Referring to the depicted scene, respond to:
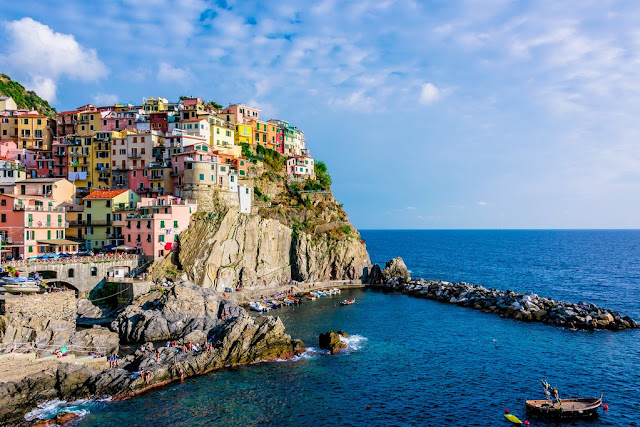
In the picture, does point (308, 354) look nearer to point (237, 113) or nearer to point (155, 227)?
point (155, 227)

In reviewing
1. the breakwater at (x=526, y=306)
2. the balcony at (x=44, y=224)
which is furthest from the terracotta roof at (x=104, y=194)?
the breakwater at (x=526, y=306)

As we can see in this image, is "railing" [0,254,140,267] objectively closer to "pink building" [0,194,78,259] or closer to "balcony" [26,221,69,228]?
"pink building" [0,194,78,259]

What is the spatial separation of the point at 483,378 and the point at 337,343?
53.9 ft

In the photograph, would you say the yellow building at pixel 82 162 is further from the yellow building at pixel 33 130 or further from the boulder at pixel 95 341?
the boulder at pixel 95 341

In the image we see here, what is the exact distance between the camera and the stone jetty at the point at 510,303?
63562 mm

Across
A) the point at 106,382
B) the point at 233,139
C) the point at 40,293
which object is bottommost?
the point at 106,382

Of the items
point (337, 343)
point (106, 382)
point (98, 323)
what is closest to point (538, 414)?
point (337, 343)

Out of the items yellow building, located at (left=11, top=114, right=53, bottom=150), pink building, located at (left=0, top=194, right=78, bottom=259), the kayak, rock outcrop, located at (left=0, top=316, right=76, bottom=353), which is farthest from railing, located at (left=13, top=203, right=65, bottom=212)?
the kayak

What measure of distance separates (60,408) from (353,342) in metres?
31.9

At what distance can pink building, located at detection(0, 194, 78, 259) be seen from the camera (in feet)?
218

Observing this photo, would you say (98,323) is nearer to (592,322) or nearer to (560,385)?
(560,385)

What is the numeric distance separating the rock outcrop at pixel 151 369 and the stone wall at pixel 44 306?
412 inches

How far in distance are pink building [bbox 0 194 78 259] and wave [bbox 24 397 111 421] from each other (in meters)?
35.4

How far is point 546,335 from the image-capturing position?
196 feet
